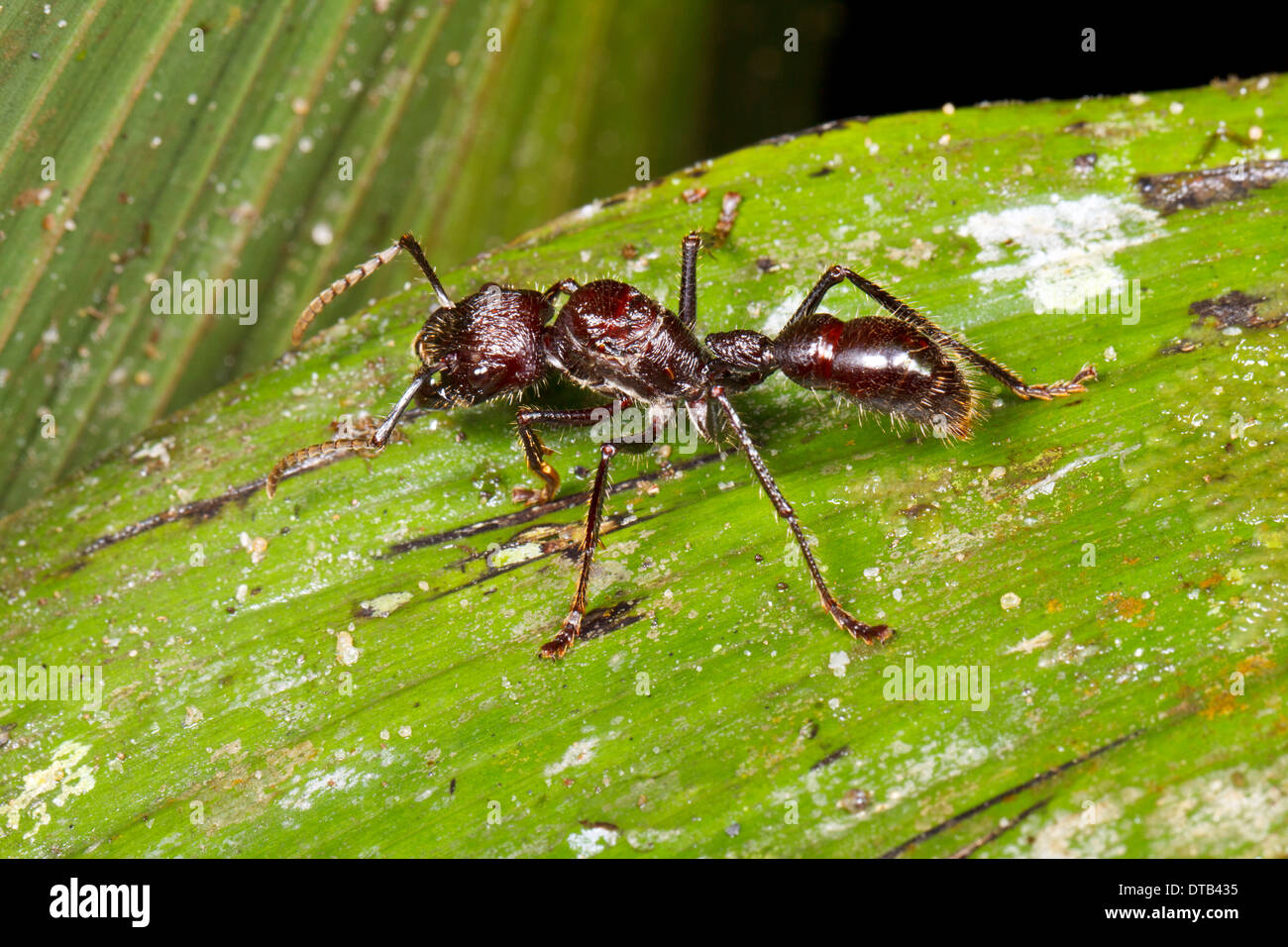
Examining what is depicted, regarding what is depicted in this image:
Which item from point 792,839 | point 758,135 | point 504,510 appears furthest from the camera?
point 758,135

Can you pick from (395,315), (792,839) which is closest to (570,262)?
(395,315)

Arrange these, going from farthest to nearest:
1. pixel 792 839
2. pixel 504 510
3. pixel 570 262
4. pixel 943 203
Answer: pixel 570 262, pixel 943 203, pixel 504 510, pixel 792 839

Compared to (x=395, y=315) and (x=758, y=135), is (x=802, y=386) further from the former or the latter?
(x=758, y=135)

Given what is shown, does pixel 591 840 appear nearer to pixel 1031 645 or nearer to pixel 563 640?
pixel 563 640

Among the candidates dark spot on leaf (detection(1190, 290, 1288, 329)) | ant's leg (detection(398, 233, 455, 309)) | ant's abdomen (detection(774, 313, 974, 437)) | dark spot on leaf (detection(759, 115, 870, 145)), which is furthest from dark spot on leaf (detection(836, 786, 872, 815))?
dark spot on leaf (detection(759, 115, 870, 145))

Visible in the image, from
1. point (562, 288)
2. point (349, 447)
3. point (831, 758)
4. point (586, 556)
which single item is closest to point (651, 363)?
point (562, 288)

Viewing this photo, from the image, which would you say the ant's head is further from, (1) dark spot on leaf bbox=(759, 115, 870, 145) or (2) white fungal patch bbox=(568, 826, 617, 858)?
(2) white fungal patch bbox=(568, 826, 617, 858)

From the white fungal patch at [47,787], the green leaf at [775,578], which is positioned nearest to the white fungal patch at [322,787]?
the green leaf at [775,578]
